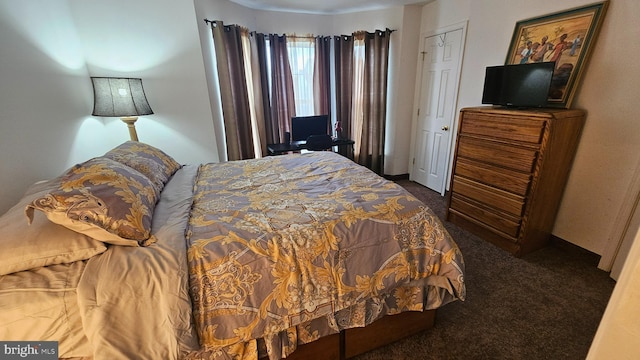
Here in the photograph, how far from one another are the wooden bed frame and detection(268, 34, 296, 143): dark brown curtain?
306 cm

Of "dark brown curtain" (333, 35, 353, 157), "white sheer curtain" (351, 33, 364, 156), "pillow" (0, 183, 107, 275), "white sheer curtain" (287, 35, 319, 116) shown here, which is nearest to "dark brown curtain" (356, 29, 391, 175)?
"white sheer curtain" (351, 33, 364, 156)

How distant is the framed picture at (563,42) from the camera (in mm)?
1944

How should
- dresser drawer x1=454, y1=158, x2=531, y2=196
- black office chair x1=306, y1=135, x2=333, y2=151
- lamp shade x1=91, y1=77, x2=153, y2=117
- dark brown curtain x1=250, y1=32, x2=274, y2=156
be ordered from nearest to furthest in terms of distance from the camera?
dresser drawer x1=454, y1=158, x2=531, y2=196 → lamp shade x1=91, y1=77, x2=153, y2=117 → dark brown curtain x1=250, y1=32, x2=274, y2=156 → black office chair x1=306, y1=135, x2=333, y2=151

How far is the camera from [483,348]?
4.87ft

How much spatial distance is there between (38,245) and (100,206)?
0.70 ft

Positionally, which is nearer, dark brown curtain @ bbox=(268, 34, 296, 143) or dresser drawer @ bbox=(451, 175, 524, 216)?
dresser drawer @ bbox=(451, 175, 524, 216)

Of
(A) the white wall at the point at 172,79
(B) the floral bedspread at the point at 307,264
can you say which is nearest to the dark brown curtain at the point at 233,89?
(A) the white wall at the point at 172,79

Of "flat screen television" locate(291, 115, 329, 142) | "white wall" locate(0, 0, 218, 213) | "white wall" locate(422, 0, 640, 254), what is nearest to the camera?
"white wall" locate(0, 0, 218, 213)

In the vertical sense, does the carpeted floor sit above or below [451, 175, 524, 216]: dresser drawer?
below

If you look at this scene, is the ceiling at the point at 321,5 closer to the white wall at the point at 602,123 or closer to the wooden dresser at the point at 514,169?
the white wall at the point at 602,123

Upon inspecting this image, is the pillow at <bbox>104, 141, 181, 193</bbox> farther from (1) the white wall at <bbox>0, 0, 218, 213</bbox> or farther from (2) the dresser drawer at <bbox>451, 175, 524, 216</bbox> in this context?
(2) the dresser drawer at <bbox>451, 175, 524, 216</bbox>

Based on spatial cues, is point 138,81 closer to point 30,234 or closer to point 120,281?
point 30,234

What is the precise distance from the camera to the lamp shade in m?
2.21

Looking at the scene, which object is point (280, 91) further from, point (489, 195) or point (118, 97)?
point (489, 195)
